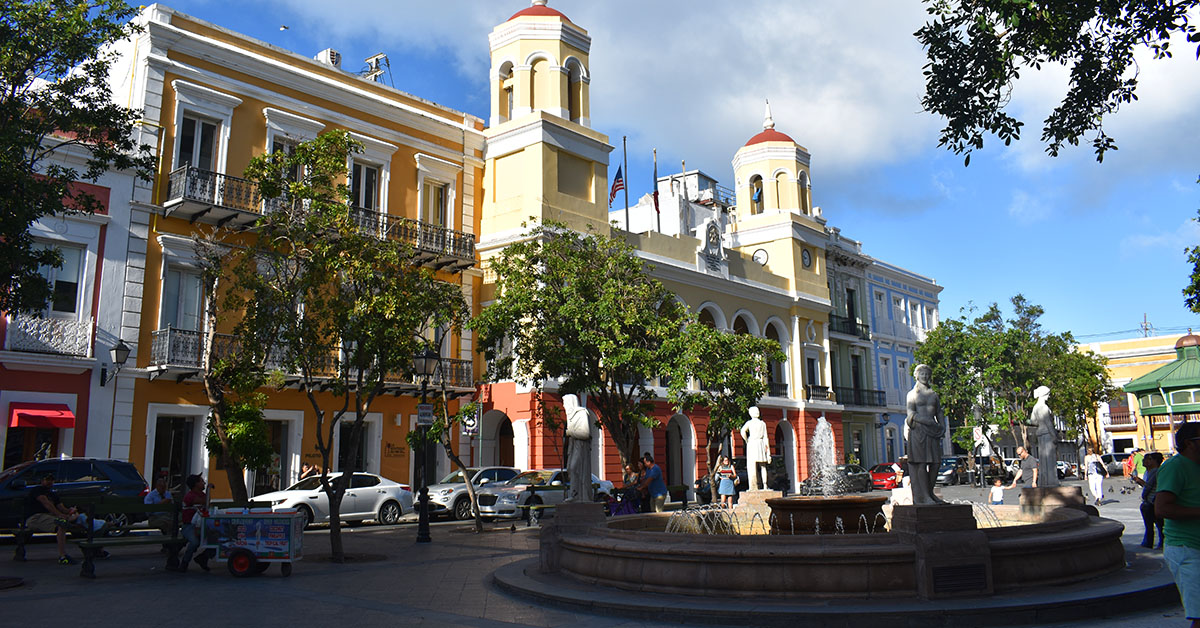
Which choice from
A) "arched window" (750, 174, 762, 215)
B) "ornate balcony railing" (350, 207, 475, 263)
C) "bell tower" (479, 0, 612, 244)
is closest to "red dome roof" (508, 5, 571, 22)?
"bell tower" (479, 0, 612, 244)

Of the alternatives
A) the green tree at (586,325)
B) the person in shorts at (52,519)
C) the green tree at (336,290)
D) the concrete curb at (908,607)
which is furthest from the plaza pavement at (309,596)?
the green tree at (586,325)

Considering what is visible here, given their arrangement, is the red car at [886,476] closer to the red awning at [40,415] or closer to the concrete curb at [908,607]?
the concrete curb at [908,607]

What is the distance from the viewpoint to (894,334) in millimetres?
48625

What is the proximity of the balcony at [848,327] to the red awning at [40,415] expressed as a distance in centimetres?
3346

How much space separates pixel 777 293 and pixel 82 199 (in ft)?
95.8

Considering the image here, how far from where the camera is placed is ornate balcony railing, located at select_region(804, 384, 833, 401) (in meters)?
38.5

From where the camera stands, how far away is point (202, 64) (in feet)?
72.8

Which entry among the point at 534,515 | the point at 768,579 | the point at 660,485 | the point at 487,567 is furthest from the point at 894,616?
the point at 534,515

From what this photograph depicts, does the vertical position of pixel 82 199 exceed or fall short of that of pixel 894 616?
it exceeds it

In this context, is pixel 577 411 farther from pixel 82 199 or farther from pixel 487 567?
pixel 82 199

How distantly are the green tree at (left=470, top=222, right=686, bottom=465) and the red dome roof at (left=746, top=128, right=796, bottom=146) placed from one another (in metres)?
21.8

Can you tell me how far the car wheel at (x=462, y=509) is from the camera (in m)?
22.3

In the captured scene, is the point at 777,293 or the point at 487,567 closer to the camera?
the point at 487,567

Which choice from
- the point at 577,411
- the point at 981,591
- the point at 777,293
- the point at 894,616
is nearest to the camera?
the point at 894,616
